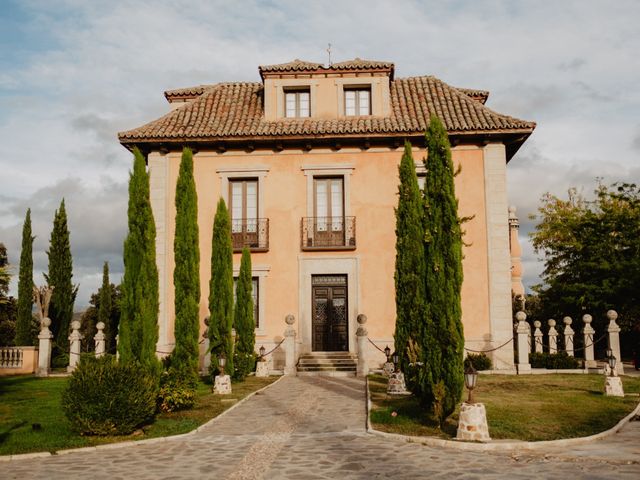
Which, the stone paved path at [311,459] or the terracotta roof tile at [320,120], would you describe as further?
the terracotta roof tile at [320,120]

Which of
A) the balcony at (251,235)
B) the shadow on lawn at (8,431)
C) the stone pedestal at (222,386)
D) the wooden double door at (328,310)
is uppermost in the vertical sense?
the balcony at (251,235)

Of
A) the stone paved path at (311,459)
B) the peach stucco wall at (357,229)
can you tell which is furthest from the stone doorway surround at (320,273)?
the stone paved path at (311,459)

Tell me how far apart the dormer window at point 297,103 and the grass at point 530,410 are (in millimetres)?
10078

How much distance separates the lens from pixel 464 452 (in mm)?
7871

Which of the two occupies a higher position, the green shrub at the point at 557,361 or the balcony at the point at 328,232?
the balcony at the point at 328,232

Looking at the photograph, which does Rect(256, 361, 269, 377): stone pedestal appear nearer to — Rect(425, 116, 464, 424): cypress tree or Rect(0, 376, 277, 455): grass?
Rect(0, 376, 277, 455): grass

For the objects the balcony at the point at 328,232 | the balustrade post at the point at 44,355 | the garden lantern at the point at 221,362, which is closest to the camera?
the garden lantern at the point at 221,362

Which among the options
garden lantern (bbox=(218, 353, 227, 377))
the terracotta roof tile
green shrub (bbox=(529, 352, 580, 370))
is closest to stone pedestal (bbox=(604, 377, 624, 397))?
green shrub (bbox=(529, 352, 580, 370))

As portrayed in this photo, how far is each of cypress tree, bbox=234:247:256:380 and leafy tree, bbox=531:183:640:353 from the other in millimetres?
12890

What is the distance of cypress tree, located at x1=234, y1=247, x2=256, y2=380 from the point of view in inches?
648

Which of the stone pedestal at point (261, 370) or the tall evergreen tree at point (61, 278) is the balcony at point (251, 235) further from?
the tall evergreen tree at point (61, 278)

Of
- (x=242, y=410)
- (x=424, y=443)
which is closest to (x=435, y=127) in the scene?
(x=424, y=443)

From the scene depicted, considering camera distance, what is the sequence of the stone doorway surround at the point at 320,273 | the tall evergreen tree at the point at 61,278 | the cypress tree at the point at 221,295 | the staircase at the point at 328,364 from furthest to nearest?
1. the tall evergreen tree at the point at 61,278
2. the stone doorway surround at the point at 320,273
3. the staircase at the point at 328,364
4. the cypress tree at the point at 221,295

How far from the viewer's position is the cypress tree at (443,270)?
9594 millimetres
